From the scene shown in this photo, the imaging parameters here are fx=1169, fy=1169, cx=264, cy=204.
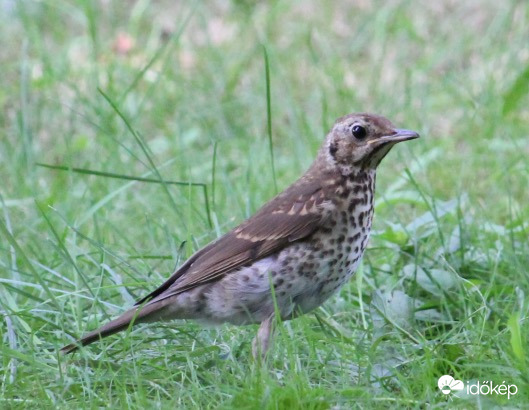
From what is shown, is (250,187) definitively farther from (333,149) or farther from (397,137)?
(397,137)

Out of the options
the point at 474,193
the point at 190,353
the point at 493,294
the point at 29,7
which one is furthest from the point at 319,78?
the point at 190,353

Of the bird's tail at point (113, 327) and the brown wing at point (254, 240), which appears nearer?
the bird's tail at point (113, 327)

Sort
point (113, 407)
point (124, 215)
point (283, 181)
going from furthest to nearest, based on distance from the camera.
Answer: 1. point (283, 181)
2. point (124, 215)
3. point (113, 407)

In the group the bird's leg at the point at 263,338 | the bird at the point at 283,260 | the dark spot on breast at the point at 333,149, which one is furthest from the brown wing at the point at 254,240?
the bird's leg at the point at 263,338

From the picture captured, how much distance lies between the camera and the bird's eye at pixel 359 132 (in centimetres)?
480

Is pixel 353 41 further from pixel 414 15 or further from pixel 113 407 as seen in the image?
pixel 113 407

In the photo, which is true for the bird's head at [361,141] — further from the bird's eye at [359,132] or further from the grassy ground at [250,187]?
the grassy ground at [250,187]

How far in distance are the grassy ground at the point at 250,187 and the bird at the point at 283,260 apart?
0.38 ft

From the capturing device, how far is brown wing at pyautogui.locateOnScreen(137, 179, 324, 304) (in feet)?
15.0

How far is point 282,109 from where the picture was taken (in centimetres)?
798

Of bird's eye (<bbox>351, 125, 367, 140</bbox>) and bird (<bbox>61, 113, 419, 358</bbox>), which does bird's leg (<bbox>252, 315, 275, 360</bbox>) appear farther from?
bird's eye (<bbox>351, 125, 367, 140</bbox>)

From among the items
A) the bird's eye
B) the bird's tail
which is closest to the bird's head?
the bird's eye

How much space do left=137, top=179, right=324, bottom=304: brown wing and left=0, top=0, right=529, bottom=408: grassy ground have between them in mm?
230

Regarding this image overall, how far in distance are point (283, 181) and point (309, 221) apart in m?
2.51
